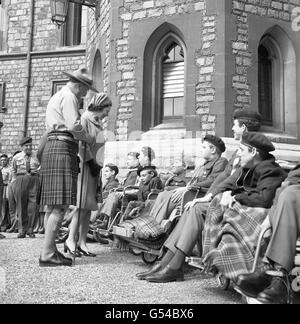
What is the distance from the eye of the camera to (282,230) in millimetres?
3111

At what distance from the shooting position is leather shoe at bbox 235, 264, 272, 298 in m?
3.14

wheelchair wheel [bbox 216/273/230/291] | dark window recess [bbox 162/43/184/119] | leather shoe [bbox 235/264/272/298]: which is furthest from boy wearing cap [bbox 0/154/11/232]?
leather shoe [bbox 235/264/272/298]

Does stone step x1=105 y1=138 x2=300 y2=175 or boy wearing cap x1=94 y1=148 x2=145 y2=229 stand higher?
stone step x1=105 y1=138 x2=300 y2=175

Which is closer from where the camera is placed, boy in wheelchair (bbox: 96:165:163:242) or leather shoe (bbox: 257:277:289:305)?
leather shoe (bbox: 257:277:289:305)

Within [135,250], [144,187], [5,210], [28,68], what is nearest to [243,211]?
[135,250]

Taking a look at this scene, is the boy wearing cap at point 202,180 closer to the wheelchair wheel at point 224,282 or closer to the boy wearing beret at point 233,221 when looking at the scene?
the boy wearing beret at point 233,221

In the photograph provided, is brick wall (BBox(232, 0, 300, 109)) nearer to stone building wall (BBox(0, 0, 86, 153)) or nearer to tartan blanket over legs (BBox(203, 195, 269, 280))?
Answer: tartan blanket over legs (BBox(203, 195, 269, 280))

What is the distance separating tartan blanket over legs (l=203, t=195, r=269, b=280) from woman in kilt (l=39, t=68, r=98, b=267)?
1748 millimetres

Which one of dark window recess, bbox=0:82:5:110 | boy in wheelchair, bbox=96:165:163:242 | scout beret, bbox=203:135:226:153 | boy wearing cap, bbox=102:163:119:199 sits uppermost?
dark window recess, bbox=0:82:5:110

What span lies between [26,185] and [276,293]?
659 centimetres

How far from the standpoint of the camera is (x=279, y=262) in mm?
Result: 3021

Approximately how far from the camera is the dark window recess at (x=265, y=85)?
36.9 feet
